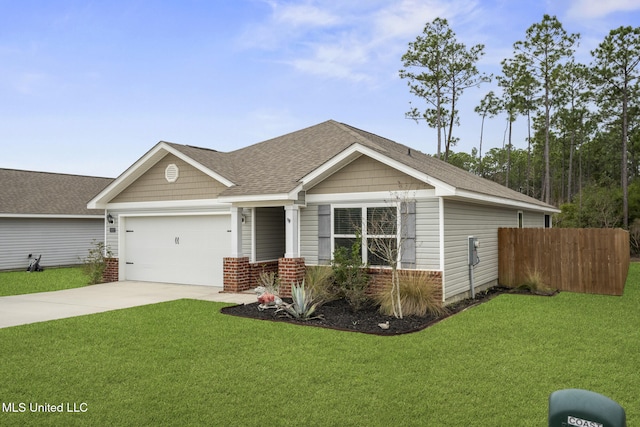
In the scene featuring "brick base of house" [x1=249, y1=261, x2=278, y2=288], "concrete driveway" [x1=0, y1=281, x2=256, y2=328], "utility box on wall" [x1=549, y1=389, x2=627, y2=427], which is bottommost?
"concrete driveway" [x1=0, y1=281, x2=256, y2=328]

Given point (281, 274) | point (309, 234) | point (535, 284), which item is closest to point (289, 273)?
point (281, 274)

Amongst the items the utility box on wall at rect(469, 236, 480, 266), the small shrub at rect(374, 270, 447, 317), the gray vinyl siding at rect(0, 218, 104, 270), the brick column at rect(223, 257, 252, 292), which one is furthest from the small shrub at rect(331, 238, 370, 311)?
the gray vinyl siding at rect(0, 218, 104, 270)

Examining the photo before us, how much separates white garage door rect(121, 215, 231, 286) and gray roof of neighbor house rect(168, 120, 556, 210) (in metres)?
1.56

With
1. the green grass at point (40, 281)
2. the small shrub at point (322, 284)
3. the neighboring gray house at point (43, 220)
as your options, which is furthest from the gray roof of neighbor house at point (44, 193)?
the small shrub at point (322, 284)

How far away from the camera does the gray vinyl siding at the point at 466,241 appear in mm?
11316

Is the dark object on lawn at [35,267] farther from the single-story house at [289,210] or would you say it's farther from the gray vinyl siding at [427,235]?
the gray vinyl siding at [427,235]

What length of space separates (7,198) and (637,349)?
23.5 m

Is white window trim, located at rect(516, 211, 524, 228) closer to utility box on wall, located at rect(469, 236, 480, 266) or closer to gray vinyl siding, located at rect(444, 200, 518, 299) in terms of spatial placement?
gray vinyl siding, located at rect(444, 200, 518, 299)

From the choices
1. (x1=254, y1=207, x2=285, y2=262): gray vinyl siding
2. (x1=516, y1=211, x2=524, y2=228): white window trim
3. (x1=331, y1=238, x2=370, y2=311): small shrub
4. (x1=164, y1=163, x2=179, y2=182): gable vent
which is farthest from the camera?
(x1=516, y1=211, x2=524, y2=228): white window trim

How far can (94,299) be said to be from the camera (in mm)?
12273

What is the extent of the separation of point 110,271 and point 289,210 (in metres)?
7.41

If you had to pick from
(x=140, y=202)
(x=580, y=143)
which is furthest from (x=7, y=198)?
(x=580, y=143)

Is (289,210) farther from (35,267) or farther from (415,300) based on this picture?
(35,267)

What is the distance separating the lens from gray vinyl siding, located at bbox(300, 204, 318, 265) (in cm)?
1265
